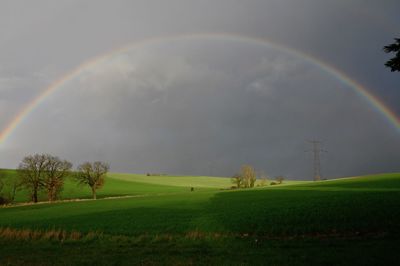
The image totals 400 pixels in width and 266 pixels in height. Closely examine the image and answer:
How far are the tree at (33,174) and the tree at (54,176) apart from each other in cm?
86

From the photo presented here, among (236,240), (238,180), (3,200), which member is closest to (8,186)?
(3,200)

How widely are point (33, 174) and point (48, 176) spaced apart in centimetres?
308

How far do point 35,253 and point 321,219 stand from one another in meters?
18.0

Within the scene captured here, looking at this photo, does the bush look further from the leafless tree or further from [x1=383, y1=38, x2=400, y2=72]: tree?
[x1=383, y1=38, x2=400, y2=72]: tree

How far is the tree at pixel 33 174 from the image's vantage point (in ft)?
264

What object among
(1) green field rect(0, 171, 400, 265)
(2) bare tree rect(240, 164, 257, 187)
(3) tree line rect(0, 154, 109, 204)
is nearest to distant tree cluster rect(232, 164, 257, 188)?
(2) bare tree rect(240, 164, 257, 187)

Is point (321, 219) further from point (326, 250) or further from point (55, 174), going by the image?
point (55, 174)

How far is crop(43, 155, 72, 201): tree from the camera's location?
81.4 metres

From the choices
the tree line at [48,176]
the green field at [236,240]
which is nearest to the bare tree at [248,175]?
the tree line at [48,176]

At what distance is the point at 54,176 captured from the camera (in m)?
82.6

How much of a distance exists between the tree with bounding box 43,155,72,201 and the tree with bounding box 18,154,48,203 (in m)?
0.86

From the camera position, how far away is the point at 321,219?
25.9 metres

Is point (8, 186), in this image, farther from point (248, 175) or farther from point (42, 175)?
point (248, 175)

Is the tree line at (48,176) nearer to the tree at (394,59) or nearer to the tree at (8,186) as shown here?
the tree at (8,186)
